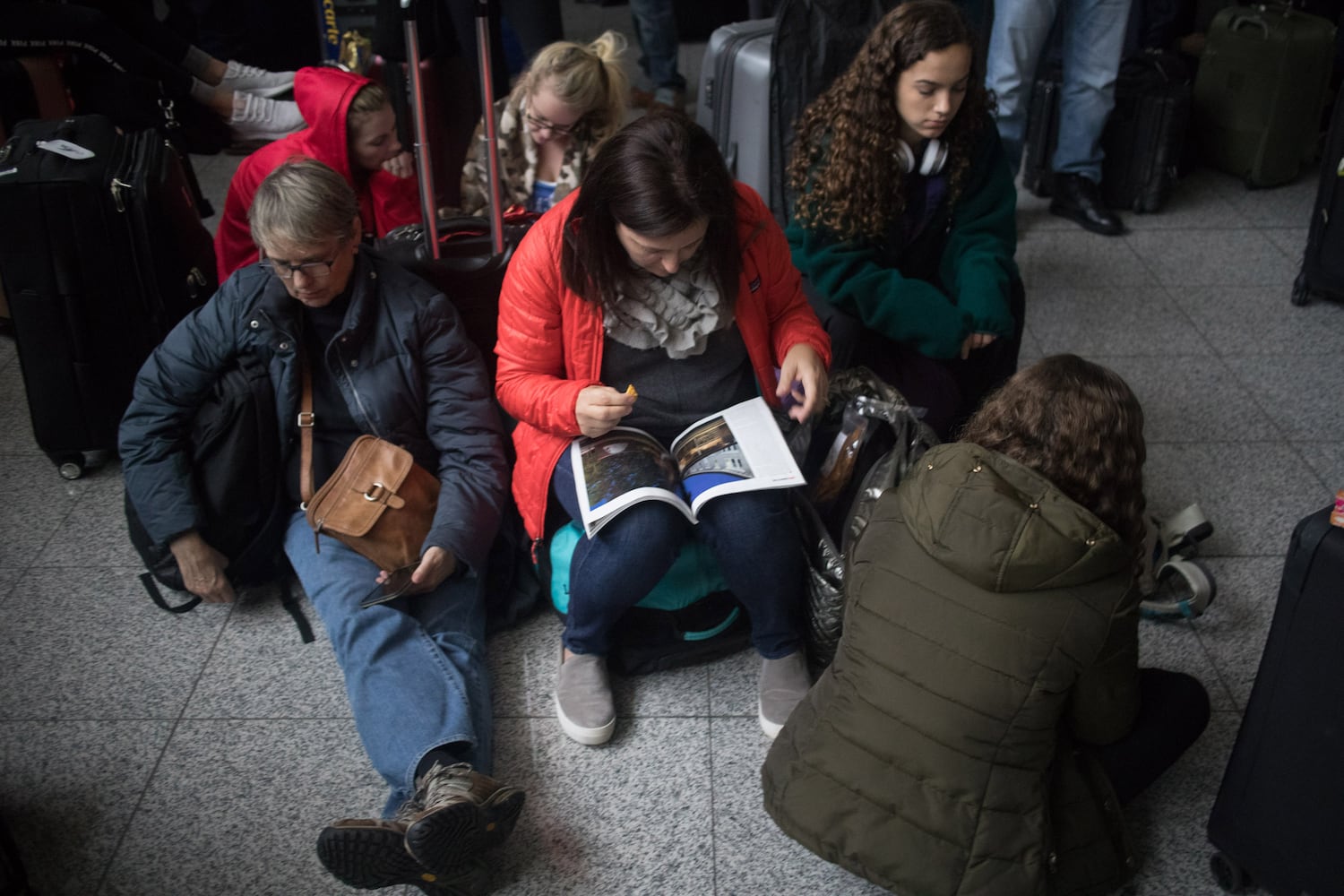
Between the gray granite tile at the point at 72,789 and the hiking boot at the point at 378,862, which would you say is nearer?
the hiking boot at the point at 378,862

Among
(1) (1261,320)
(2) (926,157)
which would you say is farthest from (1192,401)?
(2) (926,157)

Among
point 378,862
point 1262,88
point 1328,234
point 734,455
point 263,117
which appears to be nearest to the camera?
point 378,862

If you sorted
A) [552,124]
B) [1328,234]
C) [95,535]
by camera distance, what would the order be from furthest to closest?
[1328,234]
[552,124]
[95,535]

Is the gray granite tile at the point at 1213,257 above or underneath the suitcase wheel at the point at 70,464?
above

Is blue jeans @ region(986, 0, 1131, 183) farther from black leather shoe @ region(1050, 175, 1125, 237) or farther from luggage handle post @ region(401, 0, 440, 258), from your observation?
luggage handle post @ region(401, 0, 440, 258)

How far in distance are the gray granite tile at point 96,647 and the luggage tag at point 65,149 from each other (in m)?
0.84

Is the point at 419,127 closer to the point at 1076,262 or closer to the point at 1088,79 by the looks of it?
the point at 1076,262

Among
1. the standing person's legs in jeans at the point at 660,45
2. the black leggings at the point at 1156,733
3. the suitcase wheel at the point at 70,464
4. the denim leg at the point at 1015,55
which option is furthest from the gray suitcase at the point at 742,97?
the suitcase wheel at the point at 70,464

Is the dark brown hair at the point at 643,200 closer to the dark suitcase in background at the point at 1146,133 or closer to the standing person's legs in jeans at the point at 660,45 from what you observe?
the dark suitcase in background at the point at 1146,133

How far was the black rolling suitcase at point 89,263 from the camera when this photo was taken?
2.23 metres

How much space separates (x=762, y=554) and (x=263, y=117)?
3031 mm

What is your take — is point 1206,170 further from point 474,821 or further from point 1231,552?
point 474,821

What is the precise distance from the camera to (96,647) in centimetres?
210

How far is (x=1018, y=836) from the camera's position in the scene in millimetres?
1454
